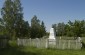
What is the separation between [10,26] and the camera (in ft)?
206

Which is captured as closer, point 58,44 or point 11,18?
point 58,44

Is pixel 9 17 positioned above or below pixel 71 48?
above

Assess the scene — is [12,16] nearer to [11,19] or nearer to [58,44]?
[11,19]

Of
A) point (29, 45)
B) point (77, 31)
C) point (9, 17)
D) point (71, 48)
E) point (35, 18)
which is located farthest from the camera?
point (35, 18)

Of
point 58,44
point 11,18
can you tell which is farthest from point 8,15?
point 58,44

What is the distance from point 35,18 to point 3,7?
30.6 meters

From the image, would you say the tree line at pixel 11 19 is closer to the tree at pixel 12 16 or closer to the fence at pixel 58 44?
the tree at pixel 12 16

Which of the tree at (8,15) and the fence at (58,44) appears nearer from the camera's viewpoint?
the fence at (58,44)

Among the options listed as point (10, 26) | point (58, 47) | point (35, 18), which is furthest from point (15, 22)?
point (58, 47)

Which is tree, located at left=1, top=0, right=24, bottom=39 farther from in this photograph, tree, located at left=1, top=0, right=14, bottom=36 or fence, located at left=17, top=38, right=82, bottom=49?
fence, located at left=17, top=38, right=82, bottom=49

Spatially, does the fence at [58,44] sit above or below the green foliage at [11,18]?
below

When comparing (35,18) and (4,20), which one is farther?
(35,18)

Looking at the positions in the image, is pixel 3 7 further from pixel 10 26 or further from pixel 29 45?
pixel 29 45

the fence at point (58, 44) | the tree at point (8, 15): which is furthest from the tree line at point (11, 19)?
the fence at point (58, 44)
